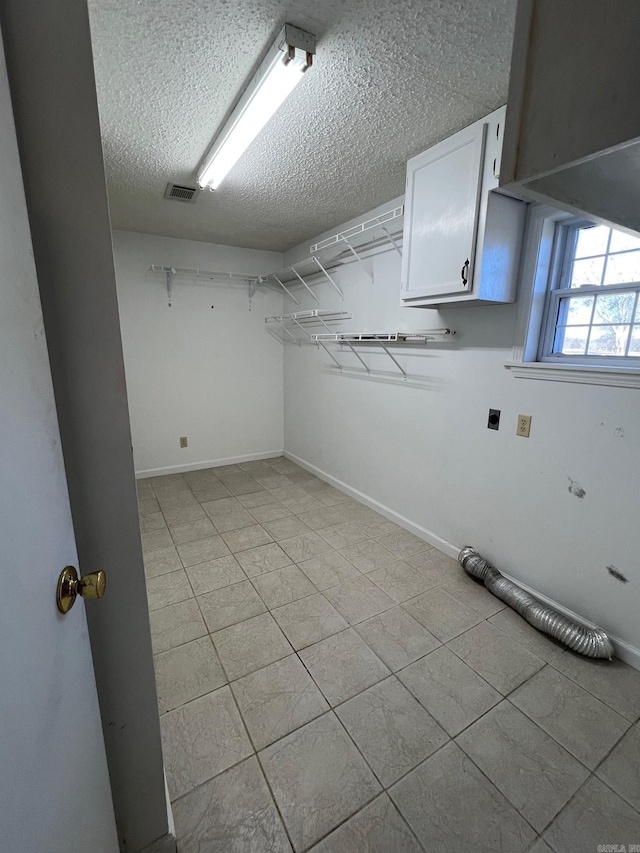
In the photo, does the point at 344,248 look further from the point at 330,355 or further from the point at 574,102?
the point at 574,102

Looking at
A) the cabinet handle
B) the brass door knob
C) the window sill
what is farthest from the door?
the window sill

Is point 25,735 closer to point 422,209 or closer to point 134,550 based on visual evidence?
point 134,550

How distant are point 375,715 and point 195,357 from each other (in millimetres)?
3434

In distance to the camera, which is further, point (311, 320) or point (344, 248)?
point (311, 320)

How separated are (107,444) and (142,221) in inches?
122

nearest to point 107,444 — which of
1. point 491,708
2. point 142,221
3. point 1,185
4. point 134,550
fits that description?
point 134,550

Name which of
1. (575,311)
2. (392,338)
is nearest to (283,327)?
(392,338)

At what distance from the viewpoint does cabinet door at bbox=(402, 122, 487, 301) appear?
1694mm

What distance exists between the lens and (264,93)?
142cm

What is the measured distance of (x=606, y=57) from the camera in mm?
445

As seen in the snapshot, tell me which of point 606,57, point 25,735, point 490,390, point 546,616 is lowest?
point 546,616

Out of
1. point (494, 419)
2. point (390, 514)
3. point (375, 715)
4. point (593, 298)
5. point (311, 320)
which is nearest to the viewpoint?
point (375, 715)

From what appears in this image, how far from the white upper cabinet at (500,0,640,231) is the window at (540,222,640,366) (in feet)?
4.29

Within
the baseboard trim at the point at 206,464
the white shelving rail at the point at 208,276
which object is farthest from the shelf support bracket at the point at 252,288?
the baseboard trim at the point at 206,464
